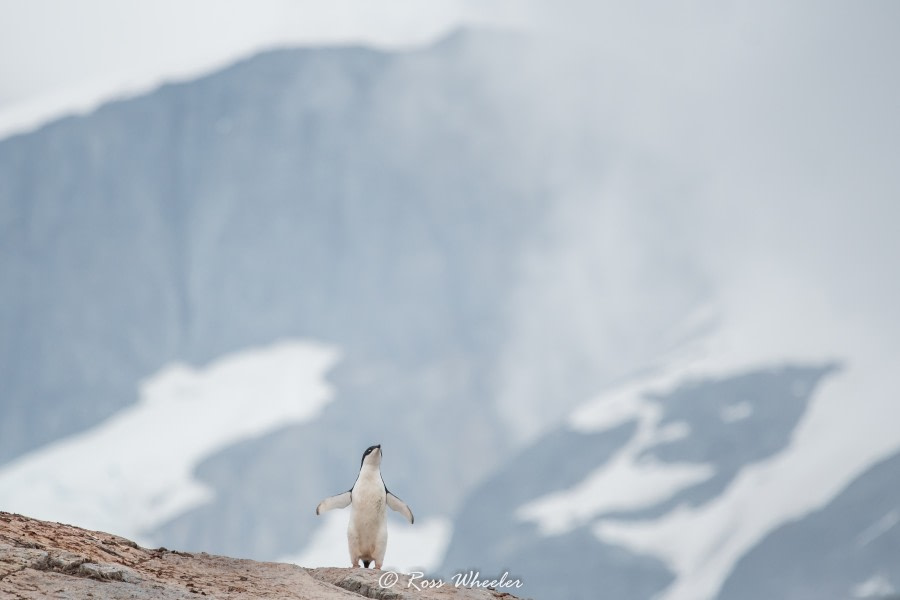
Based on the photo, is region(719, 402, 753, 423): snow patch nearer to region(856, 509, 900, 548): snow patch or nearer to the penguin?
region(856, 509, 900, 548): snow patch

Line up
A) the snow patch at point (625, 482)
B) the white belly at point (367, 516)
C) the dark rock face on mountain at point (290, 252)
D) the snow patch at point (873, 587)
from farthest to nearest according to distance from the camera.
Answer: the dark rock face on mountain at point (290, 252) < the snow patch at point (625, 482) < the snow patch at point (873, 587) < the white belly at point (367, 516)

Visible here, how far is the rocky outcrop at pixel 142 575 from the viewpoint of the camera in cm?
1066

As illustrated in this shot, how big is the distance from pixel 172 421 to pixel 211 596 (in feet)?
309

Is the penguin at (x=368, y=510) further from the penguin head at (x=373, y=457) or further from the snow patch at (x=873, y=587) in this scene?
the snow patch at (x=873, y=587)

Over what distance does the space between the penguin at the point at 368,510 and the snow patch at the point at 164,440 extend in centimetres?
6771

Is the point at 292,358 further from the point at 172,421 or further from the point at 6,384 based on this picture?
the point at 6,384

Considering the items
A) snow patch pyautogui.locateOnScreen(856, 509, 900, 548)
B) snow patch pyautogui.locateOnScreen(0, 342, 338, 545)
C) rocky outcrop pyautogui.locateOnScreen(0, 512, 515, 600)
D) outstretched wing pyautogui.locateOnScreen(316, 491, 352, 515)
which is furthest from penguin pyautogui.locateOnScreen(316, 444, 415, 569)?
snow patch pyautogui.locateOnScreen(856, 509, 900, 548)

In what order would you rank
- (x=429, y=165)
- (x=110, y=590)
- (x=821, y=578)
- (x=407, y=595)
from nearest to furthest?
(x=110, y=590), (x=407, y=595), (x=821, y=578), (x=429, y=165)

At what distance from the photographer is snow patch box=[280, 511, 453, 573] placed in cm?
9238

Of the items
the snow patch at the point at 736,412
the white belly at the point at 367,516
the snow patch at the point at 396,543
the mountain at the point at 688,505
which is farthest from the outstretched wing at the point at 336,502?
the snow patch at the point at 736,412

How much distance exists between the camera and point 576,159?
13012 centimetres

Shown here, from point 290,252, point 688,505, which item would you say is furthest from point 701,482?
point 290,252

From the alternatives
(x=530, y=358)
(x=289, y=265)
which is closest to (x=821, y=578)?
(x=530, y=358)

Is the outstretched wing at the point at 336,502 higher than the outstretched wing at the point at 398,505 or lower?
higher
